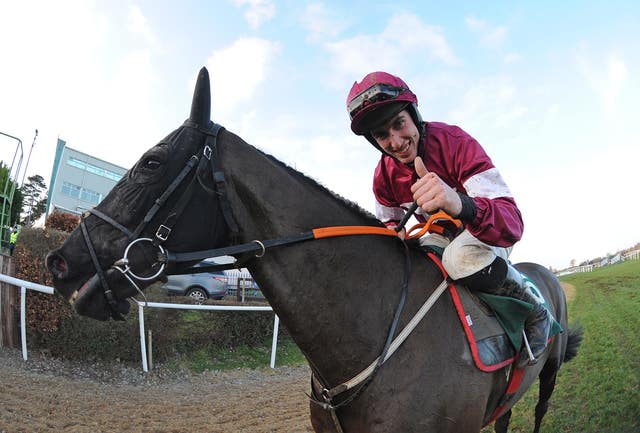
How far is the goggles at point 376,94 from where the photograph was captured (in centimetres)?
217

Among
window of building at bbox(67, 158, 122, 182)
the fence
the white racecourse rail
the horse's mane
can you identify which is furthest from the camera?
window of building at bbox(67, 158, 122, 182)

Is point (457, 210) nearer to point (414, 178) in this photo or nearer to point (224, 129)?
point (414, 178)

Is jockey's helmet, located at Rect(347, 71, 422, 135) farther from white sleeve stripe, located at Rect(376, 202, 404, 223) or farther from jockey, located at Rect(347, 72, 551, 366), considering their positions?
white sleeve stripe, located at Rect(376, 202, 404, 223)

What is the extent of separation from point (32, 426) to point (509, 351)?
4.28 m

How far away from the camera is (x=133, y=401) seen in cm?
548

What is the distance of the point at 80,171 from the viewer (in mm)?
25000

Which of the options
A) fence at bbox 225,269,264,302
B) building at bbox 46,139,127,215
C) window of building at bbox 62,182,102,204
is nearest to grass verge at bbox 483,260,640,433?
fence at bbox 225,269,264,302

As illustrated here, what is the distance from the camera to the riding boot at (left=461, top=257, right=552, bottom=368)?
7.29 feet

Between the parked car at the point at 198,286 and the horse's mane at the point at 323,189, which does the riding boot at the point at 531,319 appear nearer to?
the horse's mane at the point at 323,189

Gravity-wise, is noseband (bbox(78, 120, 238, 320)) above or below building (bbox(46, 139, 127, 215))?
below

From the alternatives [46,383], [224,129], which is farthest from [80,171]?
[224,129]

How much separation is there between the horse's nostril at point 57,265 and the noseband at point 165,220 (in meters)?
0.13

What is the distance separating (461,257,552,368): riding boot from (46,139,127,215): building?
24.9 metres

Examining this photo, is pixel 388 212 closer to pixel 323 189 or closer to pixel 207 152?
pixel 323 189
